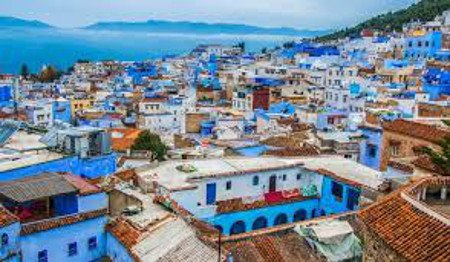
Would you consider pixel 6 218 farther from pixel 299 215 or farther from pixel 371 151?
pixel 371 151

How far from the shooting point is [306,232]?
2252cm

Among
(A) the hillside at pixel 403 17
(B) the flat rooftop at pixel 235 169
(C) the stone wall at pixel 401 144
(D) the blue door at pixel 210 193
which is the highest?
(A) the hillside at pixel 403 17

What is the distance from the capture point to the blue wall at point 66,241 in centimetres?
1984

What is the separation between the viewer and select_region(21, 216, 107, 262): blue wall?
781 inches

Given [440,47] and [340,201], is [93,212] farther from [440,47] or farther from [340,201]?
[440,47]

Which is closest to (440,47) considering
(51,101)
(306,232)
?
(51,101)

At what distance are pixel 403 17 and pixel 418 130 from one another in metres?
120

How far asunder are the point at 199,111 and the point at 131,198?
4025 cm

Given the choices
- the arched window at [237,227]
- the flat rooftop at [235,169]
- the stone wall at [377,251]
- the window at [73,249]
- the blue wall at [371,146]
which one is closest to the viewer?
the stone wall at [377,251]

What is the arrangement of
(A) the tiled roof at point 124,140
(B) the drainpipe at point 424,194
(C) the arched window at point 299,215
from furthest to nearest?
(A) the tiled roof at point 124,140
(C) the arched window at point 299,215
(B) the drainpipe at point 424,194

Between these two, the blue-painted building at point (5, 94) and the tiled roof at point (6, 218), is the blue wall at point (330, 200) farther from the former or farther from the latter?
the blue-painted building at point (5, 94)

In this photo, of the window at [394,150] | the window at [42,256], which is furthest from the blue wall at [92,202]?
the window at [394,150]

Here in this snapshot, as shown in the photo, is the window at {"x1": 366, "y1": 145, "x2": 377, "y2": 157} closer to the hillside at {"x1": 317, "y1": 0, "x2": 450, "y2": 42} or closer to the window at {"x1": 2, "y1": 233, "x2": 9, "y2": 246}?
the window at {"x1": 2, "y1": 233, "x2": 9, "y2": 246}

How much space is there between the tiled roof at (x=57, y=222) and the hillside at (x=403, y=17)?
123m
